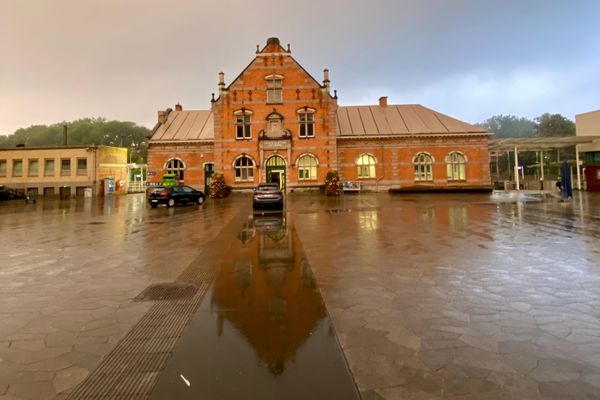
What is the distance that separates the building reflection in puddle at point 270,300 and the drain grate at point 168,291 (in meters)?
0.40

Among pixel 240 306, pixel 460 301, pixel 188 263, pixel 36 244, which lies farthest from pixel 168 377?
pixel 36 244

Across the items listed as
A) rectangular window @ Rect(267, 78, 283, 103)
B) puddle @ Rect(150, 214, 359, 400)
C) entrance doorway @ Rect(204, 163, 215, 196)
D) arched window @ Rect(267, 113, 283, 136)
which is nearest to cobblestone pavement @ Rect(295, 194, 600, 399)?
puddle @ Rect(150, 214, 359, 400)

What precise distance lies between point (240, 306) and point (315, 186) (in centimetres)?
2953

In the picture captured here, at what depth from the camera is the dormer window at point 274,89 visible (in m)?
34.4

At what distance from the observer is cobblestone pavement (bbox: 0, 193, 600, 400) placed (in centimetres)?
291

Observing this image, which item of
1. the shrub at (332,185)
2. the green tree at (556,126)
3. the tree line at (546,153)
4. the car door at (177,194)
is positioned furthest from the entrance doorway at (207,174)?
the green tree at (556,126)

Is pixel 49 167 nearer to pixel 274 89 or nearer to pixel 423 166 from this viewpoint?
pixel 274 89

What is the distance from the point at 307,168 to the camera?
34.7m

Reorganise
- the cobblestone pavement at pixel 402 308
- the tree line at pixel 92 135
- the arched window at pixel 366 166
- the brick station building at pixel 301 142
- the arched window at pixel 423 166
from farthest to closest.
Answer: the tree line at pixel 92 135, the arched window at pixel 366 166, the arched window at pixel 423 166, the brick station building at pixel 301 142, the cobblestone pavement at pixel 402 308

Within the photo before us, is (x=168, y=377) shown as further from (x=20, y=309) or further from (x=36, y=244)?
(x=36, y=244)

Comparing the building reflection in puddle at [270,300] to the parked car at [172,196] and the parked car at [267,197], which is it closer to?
the parked car at [267,197]

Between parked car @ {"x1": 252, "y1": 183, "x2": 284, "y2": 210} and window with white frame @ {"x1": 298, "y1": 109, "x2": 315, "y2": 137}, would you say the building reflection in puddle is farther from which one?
window with white frame @ {"x1": 298, "y1": 109, "x2": 315, "y2": 137}

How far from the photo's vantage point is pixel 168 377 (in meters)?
2.98

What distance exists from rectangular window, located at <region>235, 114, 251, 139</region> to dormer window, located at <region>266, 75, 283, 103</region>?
2945 mm
